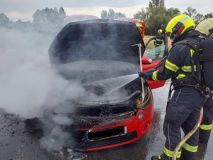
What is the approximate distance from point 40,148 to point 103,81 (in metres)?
1.42

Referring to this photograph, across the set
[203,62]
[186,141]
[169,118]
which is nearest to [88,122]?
[169,118]

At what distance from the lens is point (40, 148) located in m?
4.57

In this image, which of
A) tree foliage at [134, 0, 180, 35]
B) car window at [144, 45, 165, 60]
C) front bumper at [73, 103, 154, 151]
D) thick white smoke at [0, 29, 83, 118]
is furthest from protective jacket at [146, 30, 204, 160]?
tree foliage at [134, 0, 180, 35]

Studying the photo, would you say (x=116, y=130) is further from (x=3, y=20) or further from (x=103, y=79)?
(x=3, y=20)

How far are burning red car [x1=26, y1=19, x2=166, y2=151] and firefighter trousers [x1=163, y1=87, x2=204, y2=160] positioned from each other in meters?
0.56

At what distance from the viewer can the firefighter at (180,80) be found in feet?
12.2

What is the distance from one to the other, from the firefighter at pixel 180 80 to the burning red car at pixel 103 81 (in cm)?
60

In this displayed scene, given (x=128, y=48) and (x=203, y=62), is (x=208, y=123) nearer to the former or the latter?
(x=203, y=62)

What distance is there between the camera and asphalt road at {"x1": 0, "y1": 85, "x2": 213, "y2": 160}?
4.34 m

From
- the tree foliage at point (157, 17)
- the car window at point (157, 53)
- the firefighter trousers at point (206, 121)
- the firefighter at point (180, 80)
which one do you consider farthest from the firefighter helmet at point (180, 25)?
the tree foliage at point (157, 17)

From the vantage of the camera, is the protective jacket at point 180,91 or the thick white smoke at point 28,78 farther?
the thick white smoke at point 28,78

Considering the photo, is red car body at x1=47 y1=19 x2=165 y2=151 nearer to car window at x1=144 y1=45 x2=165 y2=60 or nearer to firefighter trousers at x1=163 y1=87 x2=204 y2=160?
firefighter trousers at x1=163 y1=87 x2=204 y2=160

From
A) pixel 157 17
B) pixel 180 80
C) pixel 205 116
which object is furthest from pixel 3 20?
pixel 157 17

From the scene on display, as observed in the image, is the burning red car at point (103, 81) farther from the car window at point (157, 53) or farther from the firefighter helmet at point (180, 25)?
the firefighter helmet at point (180, 25)
